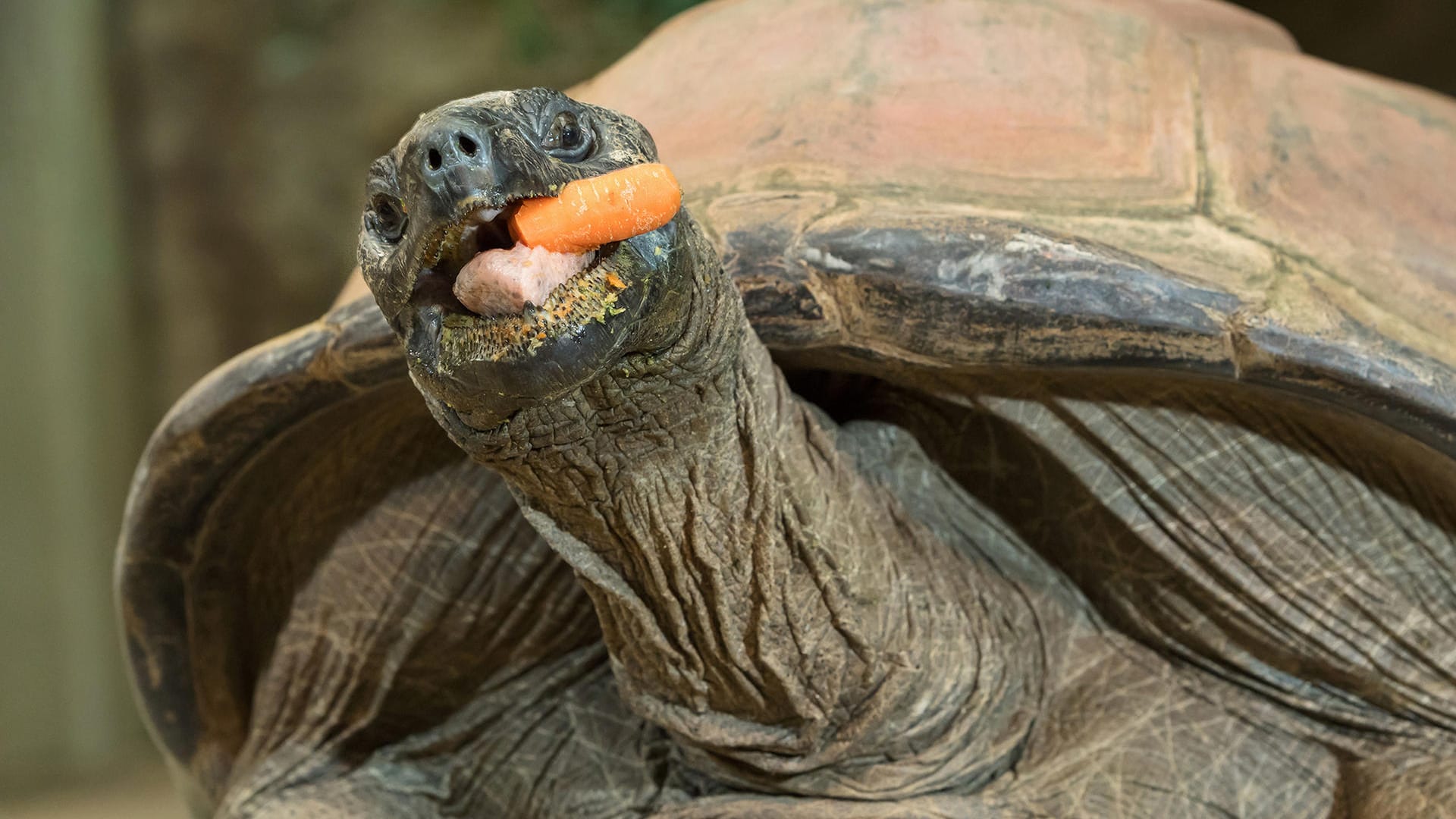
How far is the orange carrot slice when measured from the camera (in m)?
0.91

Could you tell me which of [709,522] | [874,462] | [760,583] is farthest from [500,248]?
[874,462]

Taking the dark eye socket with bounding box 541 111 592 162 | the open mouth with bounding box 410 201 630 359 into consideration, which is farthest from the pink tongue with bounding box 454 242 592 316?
the dark eye socket with bounding box 541 111 592 162

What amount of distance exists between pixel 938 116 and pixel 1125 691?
79cm

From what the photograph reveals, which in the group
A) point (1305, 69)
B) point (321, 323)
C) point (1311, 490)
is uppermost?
point (321, 323)

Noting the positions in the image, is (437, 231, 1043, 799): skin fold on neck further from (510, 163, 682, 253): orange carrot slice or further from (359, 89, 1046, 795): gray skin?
(510, 163, 682, 253): orange carrot slice

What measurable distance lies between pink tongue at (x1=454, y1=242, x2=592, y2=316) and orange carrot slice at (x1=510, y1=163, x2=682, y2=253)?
0.03 ft

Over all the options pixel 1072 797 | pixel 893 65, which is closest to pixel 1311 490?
pixel 1072 797

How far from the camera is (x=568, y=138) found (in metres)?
1.00

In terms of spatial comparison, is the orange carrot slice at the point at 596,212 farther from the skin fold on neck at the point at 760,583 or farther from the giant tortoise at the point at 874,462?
the skin fold on neck at the point at 760,583

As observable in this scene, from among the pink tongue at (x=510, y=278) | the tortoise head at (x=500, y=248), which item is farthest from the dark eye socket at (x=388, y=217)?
the pink tongue at (x=510, y=278)

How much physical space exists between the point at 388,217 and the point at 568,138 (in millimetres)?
166

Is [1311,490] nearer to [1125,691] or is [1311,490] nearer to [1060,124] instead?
[1125,691]

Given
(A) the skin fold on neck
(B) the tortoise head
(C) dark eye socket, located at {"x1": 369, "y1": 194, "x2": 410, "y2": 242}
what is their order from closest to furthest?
(B) the tortoise head < (C) dark eye socket, located at {"x1": 369, "y1": 194, "x2": 410, "y2": 242} < (A) the skin fold on neck

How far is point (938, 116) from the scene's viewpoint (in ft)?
5.30
